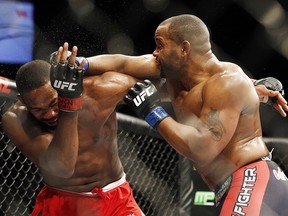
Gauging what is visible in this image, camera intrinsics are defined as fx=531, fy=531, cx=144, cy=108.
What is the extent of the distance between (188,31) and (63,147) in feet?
2.19

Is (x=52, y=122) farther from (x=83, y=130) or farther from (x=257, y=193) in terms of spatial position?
(x=257, y=193)

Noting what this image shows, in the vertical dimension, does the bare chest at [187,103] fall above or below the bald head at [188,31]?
below

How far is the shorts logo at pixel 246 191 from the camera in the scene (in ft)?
6.43

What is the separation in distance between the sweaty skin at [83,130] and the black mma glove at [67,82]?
0.21 m

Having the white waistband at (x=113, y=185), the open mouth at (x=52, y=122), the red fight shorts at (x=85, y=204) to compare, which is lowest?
the red fight shorts at (x=85, y=204)

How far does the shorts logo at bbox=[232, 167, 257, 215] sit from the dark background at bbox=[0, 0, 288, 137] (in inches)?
107

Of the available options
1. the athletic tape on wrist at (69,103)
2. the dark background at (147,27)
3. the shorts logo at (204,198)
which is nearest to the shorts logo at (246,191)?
the athletic tape on wrist at (69,103)

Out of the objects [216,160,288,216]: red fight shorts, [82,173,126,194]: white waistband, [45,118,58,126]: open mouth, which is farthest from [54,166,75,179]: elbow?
[216,160,288,216]: red fight shorts

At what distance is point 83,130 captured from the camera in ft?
7.52

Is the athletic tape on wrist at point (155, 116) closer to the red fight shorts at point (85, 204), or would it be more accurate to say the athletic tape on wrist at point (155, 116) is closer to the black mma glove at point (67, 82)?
the black mma glove at point (67, 82)

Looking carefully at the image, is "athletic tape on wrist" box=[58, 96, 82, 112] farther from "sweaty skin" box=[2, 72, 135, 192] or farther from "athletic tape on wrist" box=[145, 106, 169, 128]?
"athletic tape on wrist" box=[145, 106, 169, 128]

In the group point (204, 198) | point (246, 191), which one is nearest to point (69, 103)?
point (246, 191)

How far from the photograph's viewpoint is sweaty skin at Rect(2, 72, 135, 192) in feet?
6.89

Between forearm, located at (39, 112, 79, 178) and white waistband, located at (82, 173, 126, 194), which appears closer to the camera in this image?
forearm, located at (39, 112, 79, 178)
